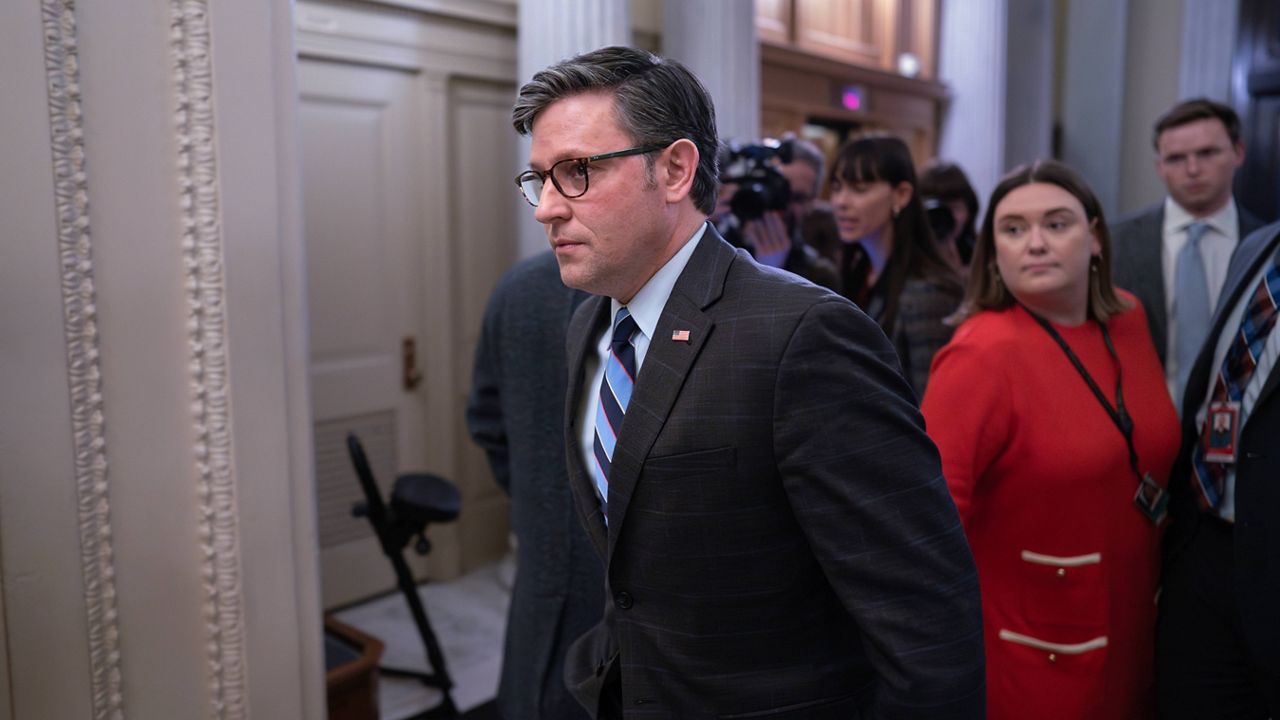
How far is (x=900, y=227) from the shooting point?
7.41 ft

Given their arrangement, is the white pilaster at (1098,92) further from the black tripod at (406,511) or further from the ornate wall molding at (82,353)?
the ornate wall molding at (82,353)

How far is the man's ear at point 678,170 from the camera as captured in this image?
1042 millimetres

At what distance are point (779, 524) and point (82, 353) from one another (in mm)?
1051

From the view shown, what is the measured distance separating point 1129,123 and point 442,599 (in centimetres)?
530

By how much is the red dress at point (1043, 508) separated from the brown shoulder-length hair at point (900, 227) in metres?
0.53

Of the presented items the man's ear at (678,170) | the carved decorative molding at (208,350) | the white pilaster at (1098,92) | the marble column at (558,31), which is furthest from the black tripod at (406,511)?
the white pilaster at (1098,92)

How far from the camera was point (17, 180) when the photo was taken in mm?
1263

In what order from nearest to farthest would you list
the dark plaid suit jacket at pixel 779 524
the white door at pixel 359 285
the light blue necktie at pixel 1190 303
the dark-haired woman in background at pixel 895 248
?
1. the dark plaid suit jacket at pixel 779 524
2. the dark-haired woman in background at pixel 895 248
3. the light blue necktie at pixel 1190 303
4. the white door at pixel 359 285

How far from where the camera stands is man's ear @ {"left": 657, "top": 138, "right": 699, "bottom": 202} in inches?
41.0

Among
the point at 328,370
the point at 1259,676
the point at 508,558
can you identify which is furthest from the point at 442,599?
the point at 1259,676

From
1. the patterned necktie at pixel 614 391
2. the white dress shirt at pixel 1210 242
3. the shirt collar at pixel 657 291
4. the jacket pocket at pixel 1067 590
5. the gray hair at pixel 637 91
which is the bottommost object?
the jacket pocket at pixel 1067 590

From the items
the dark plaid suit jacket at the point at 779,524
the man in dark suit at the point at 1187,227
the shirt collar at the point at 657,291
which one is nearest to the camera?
the dark plaid suit jacket at the point at 779,524

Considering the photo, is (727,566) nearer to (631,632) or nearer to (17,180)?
(631,632)

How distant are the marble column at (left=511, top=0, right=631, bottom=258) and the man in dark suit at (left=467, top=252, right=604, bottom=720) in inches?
73.3
